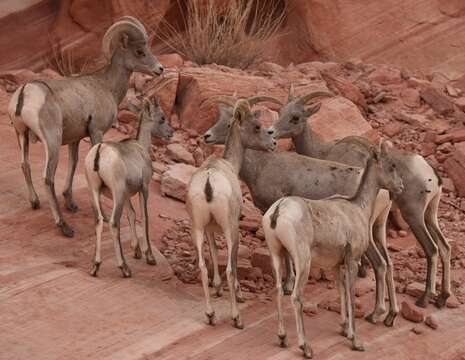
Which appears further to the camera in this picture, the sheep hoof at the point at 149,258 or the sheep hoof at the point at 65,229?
the sheep hoof at the point at 65,229

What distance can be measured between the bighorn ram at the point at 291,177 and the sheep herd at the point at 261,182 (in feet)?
0.03

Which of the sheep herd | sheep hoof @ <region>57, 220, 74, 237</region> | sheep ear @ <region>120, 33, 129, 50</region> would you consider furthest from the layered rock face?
sheep hoof @ <region>57, 220, 74, 237</region>

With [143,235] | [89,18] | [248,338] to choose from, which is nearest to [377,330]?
[248,338]

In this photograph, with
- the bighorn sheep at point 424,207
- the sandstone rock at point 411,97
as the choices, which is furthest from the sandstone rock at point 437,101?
the bighorn sheep at point 424,207

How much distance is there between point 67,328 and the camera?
10.6 m

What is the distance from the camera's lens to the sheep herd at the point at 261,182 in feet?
35.7

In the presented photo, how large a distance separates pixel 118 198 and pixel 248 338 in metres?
1.95

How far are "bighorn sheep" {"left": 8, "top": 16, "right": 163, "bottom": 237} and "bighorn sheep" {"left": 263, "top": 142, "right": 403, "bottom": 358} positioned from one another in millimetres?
3028

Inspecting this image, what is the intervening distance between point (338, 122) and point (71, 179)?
399 centimetres

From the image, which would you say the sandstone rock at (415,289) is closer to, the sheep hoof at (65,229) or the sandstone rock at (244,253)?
the sandstone rock at (244,253)

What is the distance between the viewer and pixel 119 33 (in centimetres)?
1377

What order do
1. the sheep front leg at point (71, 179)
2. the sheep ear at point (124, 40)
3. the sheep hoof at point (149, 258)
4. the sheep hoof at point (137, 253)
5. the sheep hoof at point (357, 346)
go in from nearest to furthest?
the sheep hoof at point (357, 346) < the sheep hoof at point (149, 258) < the sheep hoof at point (137, 253) < the sheep front leg at point (71, 179) < the sheep ear at point (124, 40)

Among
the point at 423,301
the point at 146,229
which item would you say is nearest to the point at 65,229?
the point at 146,229

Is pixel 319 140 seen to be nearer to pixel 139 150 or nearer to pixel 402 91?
pixel 139 150
